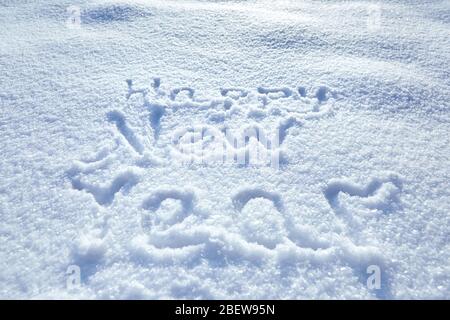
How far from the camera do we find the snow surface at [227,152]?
3.11 ft

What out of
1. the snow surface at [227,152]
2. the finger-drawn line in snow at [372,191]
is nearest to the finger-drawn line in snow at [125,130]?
the snow surface at [227,152]

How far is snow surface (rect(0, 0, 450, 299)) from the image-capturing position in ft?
3.11

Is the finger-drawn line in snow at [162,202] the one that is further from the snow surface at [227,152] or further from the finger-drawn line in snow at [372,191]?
the finger-drawn line in snow at [372,191]

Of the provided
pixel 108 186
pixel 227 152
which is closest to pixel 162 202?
pixel 108 186

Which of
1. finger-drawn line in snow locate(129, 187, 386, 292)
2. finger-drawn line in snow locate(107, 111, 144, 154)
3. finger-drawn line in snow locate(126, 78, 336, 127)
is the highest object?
finger-drawn line in snow locate(126, 78, 336, 127)

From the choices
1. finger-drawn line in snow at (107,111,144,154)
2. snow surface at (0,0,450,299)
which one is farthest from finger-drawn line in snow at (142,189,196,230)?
finger-drawn line in snow at (107,111,144,154)

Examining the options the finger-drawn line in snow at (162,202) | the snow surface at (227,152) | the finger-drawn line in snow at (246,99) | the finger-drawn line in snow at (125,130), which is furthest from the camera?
the finger-drawn line in snow at (246,99)

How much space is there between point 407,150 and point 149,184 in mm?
909

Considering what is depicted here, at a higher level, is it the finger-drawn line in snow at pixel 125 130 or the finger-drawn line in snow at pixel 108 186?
the finger-drawn line in snow at pixel 125 130

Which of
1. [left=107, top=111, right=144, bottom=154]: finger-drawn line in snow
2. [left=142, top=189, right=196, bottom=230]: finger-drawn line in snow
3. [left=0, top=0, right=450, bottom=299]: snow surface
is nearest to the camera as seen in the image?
[left=0, top=0, right=450, bottom=299]: snow surface

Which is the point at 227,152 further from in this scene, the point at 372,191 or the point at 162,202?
the point at 372,191

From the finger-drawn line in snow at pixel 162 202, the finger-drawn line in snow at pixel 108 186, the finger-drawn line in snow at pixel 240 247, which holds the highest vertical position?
the finger-drawn line in snow at pixel 108 186

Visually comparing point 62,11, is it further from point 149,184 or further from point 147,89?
point 149,184

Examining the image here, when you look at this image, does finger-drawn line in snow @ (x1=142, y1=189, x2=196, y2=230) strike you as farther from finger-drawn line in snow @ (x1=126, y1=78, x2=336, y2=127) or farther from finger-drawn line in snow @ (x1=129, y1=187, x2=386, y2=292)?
finger-drawn line in snow @ (x1=126, y1=78, x2=336, y2=127)
